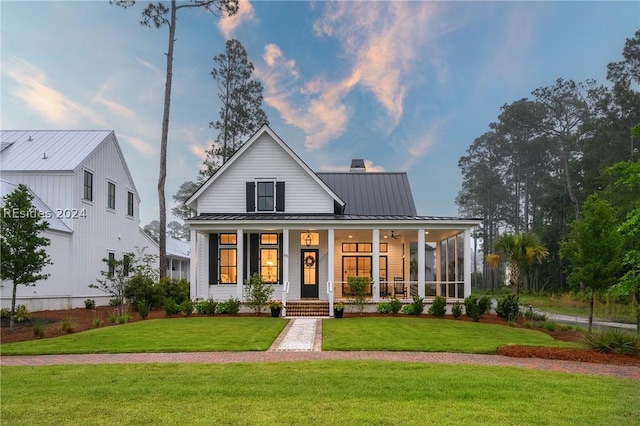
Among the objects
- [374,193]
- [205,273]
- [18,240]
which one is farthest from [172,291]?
[374,193]

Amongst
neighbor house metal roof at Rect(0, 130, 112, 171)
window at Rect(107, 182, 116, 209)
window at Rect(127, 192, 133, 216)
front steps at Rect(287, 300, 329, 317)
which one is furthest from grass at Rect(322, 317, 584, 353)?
window at Rect(127, 192, 133, 216)

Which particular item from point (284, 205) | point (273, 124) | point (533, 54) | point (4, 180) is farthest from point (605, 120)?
point (4, 180)

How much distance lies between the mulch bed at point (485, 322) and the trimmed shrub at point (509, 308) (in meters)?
0.28

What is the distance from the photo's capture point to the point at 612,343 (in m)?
10.1

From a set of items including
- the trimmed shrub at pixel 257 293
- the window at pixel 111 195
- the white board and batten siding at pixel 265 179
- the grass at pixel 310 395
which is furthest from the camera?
the window at pixel 111 195

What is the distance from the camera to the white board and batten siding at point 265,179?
1986cm

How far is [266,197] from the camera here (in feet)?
65.1

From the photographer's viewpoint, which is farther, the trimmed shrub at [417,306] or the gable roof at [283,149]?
the gable roof at [283,149]

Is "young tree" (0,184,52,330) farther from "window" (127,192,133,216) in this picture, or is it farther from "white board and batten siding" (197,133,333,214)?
"window" (127,192,133,216)

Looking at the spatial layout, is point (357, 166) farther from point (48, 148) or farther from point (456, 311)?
point (48, 148)

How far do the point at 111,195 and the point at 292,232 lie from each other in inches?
442

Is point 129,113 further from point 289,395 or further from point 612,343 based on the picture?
point 612,343

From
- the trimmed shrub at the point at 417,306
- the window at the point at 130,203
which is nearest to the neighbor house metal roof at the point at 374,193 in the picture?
the trimmed shrub at the point at 417,306

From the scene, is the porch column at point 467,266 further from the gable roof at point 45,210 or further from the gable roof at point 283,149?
the gable roof at point 45,210
